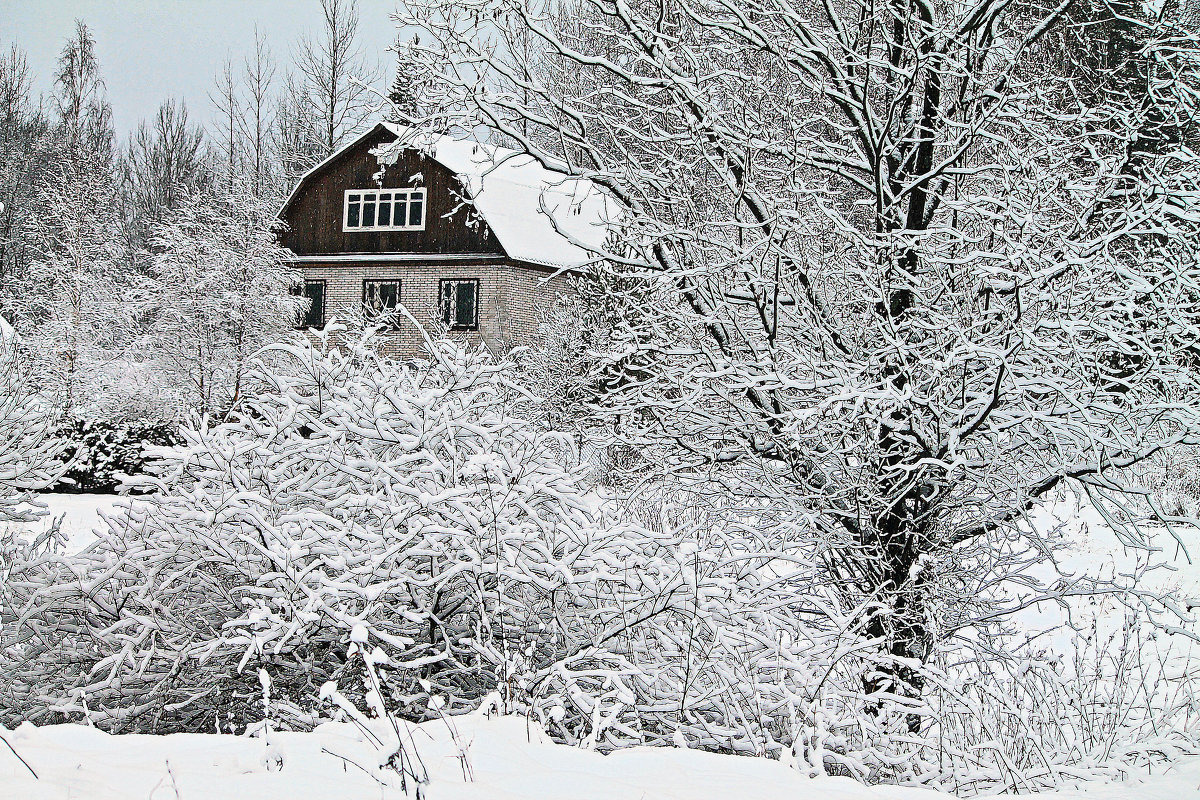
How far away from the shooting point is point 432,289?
104 ft

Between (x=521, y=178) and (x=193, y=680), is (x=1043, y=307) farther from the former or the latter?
(x=521, y=178)

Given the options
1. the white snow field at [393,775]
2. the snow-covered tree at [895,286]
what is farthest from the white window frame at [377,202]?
the white snow field at [393,775]

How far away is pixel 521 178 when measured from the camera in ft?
114

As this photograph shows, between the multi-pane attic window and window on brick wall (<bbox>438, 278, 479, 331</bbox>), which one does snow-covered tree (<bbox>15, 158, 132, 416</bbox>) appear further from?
window on brick wall (<bbox>438, 278, 479, 331</bbox>)

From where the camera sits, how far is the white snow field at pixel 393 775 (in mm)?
3064

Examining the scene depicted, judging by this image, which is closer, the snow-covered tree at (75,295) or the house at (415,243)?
the snow-covered tree at (75,295)

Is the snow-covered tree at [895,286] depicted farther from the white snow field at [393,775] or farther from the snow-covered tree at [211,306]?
the snow-covered tree at [211,306]

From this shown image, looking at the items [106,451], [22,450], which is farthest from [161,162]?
[22,450]

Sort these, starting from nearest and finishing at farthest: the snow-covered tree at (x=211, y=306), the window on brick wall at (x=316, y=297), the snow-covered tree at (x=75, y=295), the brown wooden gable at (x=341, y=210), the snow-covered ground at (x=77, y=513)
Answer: the snow-covered ground at (x=77, y=513), the snow-covered tree at (x=211, y=306), the snow-covered tree at (x=75, y=295), the brown wooden gable at (x=341, y=210), the window on brick wall at (x=316, y=297)

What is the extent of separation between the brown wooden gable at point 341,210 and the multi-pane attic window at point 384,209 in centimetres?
18

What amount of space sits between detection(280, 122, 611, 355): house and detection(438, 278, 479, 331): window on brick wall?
0.10 ft

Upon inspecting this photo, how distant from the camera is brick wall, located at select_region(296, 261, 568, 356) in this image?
30.4 m

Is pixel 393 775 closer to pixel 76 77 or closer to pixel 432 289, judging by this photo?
pixel 432 289

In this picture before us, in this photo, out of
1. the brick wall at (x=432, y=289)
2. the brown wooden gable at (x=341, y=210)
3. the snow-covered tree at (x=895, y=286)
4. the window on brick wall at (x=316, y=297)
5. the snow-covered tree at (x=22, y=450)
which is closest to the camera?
the snow-covered tree at (x=895, y=286)
